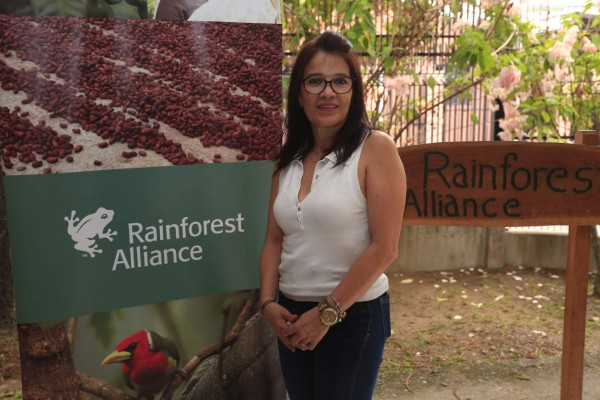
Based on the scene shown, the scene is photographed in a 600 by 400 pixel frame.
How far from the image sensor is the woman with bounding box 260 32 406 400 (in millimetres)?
1833

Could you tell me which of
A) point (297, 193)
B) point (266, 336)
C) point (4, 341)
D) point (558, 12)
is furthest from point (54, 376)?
point (558, 12)

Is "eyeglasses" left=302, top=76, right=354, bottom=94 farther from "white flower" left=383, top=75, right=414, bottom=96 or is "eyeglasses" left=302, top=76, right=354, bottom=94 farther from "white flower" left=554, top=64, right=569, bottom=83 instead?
"white flower" left=554, top=64, right=569, bottom=83

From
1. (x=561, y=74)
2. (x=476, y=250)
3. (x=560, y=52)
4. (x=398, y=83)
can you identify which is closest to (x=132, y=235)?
(x=398, y=83)

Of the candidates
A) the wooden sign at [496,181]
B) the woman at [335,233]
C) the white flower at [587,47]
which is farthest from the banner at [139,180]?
the white flower at [587,47]

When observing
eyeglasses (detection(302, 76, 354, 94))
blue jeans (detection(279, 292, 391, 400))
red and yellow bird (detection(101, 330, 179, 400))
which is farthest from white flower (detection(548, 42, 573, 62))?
red and yellow bird (detection(101, 330, 179, 400))

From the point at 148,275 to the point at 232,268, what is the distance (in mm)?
354

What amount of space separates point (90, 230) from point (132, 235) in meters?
0.16

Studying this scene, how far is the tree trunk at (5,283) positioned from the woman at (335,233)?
2542 millimetres

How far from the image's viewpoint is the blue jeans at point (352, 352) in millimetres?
1911

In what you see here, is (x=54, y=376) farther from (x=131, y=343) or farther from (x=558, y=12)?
(x=558, y=12)

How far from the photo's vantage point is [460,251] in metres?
5.91

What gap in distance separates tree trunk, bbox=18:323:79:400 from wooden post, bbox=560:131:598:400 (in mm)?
2278

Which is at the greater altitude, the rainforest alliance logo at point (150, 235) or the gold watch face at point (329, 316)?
the rainforest alliance logo at point (150, 235)

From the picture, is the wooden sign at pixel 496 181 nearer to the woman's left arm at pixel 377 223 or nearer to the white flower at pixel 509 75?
the woman's left arm at pixel 377 223
